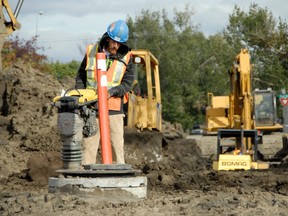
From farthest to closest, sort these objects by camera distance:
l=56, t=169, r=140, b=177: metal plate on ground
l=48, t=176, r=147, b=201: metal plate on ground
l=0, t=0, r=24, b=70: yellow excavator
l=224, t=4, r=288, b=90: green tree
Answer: l=224, t=4, r=288, b=90: green tree, l=0, t=0, r=24, b=70: yellow excavator, l=56, t=169, r=140, b=177: metal plate on ground, l=48, t=176, r=147, b=201: metal plate on ground

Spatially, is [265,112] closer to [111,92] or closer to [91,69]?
[91,69]

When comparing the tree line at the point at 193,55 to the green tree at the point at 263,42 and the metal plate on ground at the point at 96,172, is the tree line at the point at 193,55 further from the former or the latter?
the metal plate on ground at the point at 96,172

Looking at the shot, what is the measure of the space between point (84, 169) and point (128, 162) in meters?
9.52

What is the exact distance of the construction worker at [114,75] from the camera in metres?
8.66

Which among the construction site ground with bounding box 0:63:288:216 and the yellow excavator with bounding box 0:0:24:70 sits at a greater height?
the yellow excavator with bounding box 0:0:24:70

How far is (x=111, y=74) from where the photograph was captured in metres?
8.77

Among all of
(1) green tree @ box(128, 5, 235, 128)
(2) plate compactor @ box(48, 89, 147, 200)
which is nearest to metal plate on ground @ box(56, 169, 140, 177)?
(2) plate compactor @ box(48, 89, 147, 200)

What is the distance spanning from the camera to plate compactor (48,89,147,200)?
7.05m

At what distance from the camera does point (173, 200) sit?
696 cm

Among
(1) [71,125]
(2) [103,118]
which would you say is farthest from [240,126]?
(1) [71,125]

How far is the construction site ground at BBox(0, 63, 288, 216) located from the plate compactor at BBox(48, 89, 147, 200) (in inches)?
3.7

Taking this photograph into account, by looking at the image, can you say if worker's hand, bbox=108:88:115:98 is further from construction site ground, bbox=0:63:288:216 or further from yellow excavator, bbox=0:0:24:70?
yellow excavator, bbox=0:0:24:70

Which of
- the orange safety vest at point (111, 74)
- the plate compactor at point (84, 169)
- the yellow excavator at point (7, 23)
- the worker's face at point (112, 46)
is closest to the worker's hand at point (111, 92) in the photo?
the orange safety vest at point (111, 74)

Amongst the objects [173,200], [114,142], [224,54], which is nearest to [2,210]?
[173,200]
